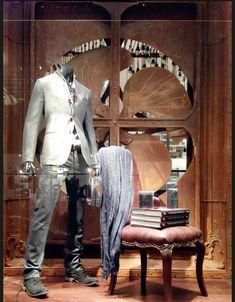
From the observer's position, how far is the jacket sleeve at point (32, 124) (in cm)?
299

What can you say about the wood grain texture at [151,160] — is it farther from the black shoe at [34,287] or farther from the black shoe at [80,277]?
the black shoe at [34,287]

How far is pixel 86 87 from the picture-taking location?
339 cm

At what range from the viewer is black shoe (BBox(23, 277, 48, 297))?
9.32 feet

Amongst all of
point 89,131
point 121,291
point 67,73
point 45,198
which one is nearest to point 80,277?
point 121,291

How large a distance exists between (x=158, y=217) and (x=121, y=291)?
582mm

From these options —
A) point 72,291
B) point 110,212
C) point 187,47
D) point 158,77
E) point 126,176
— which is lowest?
point 72,291

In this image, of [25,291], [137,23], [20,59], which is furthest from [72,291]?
[137,23]

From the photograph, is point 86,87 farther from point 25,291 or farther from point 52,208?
point 25,291

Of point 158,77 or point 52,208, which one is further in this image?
point 158,77

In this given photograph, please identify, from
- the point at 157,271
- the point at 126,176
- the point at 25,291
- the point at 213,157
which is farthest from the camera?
the point at 213,157

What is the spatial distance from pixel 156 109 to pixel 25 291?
63.0 inches

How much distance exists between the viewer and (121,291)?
9.89 ft

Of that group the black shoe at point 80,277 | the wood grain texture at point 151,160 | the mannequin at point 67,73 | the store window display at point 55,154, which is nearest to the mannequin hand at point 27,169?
the store window display at point 55,154

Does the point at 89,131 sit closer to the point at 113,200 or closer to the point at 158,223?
the point at 113,200
